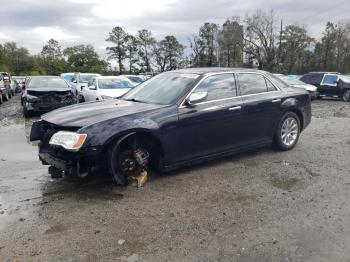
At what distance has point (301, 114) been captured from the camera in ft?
23.2

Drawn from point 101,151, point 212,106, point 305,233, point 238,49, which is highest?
point 238,49

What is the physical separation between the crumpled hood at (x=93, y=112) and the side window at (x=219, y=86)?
879 millimetres

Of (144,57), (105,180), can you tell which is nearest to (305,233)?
(105,180)

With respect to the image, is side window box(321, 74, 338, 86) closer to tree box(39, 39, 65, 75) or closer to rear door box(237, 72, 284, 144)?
rear door box(237, 72, 284, 144)

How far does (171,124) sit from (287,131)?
2.90 metres

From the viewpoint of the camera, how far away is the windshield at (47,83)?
13.2m

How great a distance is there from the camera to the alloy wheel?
22.4 ft

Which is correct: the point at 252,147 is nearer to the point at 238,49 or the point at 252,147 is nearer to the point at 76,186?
the point at 76,186

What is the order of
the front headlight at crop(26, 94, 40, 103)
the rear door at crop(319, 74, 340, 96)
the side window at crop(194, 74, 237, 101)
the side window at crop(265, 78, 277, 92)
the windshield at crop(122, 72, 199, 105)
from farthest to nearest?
the rear door at crop(319, 74, 340, 96) → the front headlight at crop(26, 94, 40, 103) → the side window at crop(265, 78, 277, 92) → the side window at crop(194, 74, 237, 101) → the windshield at crop(122, 72, 199, 105)

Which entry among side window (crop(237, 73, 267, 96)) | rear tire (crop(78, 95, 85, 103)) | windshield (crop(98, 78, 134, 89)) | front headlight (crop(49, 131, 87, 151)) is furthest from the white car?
front headlight (crop(49, 131, 87, 151))

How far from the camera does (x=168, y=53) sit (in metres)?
74.1

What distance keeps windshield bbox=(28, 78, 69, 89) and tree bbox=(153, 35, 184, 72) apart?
59.8 metres

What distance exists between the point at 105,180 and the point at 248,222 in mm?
2283

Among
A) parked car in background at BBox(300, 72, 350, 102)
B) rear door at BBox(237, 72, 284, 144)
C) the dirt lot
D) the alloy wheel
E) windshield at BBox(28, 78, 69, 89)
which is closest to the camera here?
the dirt lot
